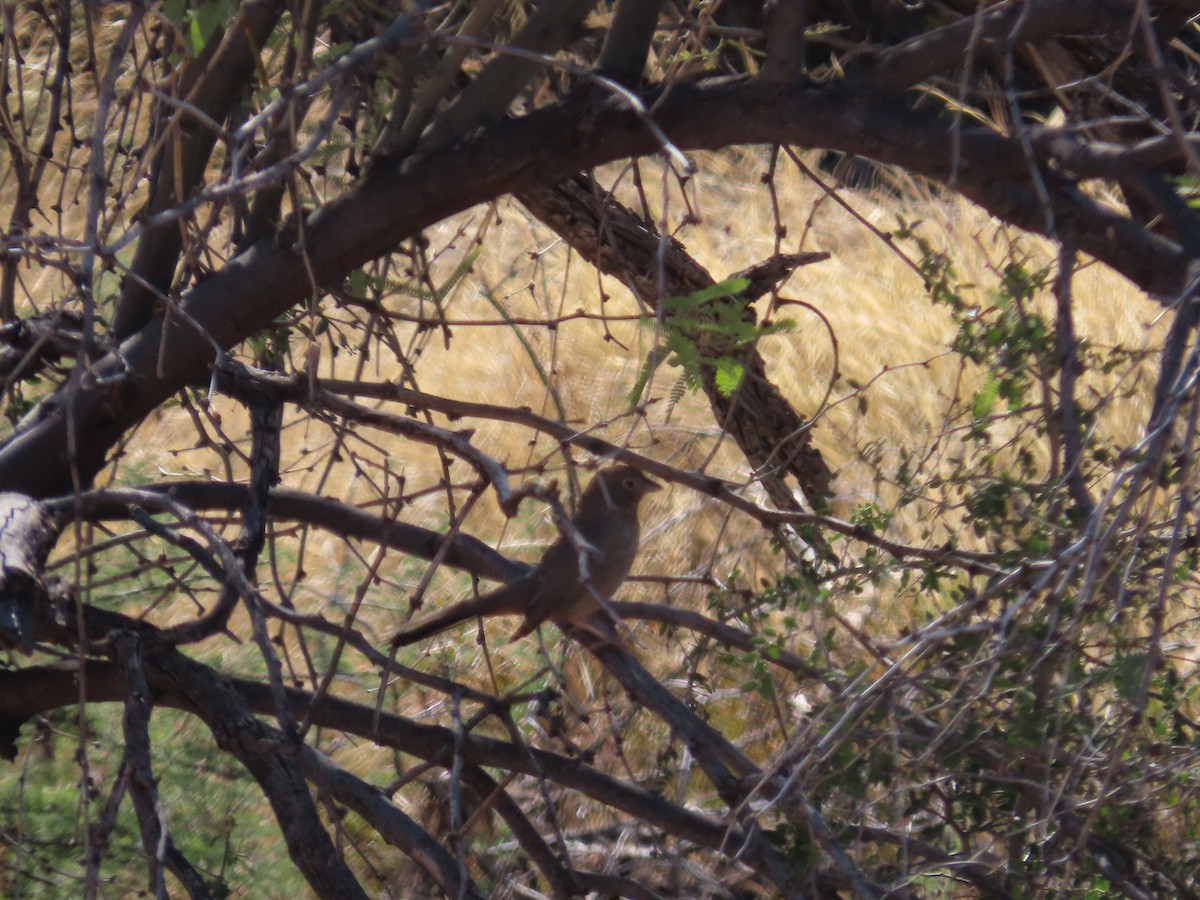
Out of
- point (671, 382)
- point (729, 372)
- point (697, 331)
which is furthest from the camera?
point (671, 382)

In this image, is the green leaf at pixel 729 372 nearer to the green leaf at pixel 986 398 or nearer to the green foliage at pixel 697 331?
the green foliage at pixel 697 331

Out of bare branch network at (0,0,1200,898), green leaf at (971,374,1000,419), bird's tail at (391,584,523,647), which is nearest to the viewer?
bare branch network at (0,0,1200,898)

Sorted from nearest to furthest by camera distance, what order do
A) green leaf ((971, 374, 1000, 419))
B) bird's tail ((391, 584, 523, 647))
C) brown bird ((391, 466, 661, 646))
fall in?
green leaf ((971, 374, 1000, 419)) < bird's tail ((391, 584, 523, 647)) < brown bird ((391, 466, 661, 646))

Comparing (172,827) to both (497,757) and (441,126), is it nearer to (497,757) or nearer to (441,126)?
(497,757)

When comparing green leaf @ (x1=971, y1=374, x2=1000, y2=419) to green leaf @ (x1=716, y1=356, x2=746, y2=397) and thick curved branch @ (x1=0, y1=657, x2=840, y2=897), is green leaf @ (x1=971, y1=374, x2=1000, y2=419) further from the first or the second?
thick curved branch @ (x1=0, y1=657, x2=840, y2=897)

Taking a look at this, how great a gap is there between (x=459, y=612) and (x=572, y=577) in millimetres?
344

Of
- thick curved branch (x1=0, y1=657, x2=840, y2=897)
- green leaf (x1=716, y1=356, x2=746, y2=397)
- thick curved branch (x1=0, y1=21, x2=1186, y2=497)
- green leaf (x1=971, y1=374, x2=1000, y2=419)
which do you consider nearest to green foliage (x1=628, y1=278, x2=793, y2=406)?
green leaf (x1=716, y1=356, x2=746, y2=397)

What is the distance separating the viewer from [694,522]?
5.77m

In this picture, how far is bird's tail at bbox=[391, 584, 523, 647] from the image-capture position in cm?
349

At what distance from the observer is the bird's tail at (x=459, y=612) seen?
3494 mm

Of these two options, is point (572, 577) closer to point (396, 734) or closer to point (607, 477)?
point (607, 477)

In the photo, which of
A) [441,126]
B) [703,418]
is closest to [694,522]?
[703,418]

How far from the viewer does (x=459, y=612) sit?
12.0 ft

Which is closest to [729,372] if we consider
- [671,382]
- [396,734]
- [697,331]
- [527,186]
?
[697,331]
